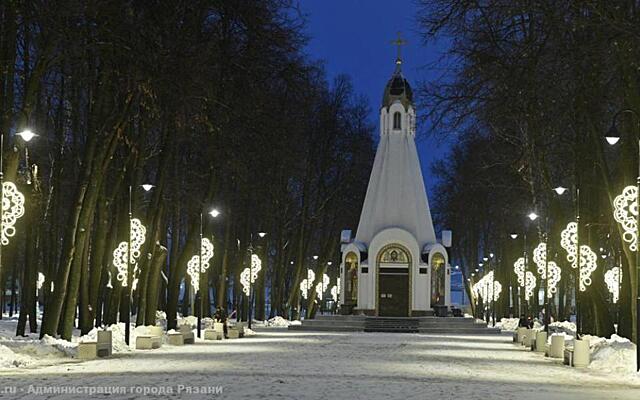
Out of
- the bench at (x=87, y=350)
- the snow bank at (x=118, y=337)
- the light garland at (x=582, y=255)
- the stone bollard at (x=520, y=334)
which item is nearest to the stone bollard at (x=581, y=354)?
the light garland at (x=582, y=255)

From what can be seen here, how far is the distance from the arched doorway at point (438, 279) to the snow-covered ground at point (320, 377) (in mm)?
31521

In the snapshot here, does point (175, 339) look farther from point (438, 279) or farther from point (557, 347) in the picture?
point (438, 279)

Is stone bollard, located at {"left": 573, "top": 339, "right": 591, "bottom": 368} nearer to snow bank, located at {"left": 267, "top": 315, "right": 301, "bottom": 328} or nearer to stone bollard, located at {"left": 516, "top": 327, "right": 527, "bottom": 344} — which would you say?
stone bollard, located at {"left": 516, "top": 327, "right": 527, "bottom": 344}

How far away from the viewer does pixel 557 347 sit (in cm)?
3247

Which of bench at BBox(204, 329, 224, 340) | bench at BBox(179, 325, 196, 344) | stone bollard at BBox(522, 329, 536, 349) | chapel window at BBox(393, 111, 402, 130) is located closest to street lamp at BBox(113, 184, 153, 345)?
bench at BBox(179, 325, 196, 344)

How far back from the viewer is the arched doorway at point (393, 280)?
64812 millimetres

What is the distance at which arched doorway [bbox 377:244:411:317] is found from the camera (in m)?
64.8

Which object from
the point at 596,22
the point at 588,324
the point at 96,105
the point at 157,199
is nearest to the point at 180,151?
the point at 157,199

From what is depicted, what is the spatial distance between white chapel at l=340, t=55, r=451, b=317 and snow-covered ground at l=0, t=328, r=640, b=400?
31267 mm

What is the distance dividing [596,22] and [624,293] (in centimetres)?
1096

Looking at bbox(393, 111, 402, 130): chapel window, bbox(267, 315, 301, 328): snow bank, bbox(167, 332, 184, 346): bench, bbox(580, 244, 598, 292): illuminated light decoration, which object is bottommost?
bbox(167, 332, 184, 346): bench

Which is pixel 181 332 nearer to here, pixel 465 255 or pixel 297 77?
pixel 297 77

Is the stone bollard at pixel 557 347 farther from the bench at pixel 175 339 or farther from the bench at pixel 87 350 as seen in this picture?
the bench at pixel 87 350

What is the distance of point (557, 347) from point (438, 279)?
32908mm
